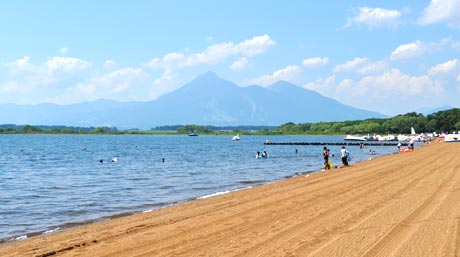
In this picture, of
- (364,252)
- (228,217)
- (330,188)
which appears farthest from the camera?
(330,188)

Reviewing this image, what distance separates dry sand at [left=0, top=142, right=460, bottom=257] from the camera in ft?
37.6

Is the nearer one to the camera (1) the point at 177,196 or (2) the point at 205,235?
(2) the point at 205,235

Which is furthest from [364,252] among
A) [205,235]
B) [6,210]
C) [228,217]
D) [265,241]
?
[6,210]

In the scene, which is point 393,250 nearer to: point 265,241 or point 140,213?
point 265,241

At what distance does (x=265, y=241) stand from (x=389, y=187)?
12.8 m

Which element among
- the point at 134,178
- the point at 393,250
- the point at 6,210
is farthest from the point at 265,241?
the point at 134,178

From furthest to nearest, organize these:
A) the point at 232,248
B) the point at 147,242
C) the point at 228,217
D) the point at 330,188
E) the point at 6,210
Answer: the point at 330,188, the point at 6,210, the point at 228,217, the point at 147,242, the point at 232,248

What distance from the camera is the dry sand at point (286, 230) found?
11445 mm

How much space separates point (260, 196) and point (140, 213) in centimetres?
530

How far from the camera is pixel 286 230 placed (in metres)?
13.6

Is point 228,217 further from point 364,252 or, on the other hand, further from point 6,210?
point 6,210

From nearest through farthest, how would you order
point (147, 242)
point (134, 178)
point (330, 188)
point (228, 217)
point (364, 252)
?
point (364, 252), point (147, 242), point (228, 217), point (330, 188), point (134, 178)

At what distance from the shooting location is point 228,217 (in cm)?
1662

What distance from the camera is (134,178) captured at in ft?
130
